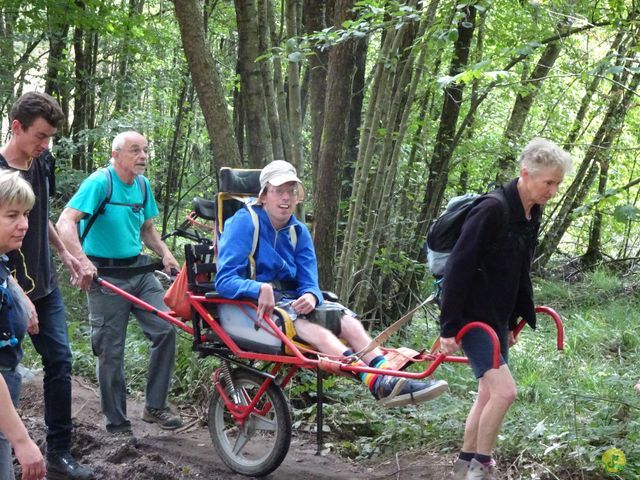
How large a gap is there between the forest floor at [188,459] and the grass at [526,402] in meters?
0.21

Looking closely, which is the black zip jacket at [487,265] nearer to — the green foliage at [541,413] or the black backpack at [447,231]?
the black backpack at [447,231]


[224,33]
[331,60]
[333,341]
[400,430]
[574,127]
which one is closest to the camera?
[333,341]

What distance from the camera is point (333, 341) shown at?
189 inches

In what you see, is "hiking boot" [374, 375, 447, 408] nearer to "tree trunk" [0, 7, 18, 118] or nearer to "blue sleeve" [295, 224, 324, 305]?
"blue sleeve" [295, 224, 324, 305]

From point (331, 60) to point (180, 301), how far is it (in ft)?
9.17

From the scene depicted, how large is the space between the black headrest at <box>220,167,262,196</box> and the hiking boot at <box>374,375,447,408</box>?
1912mm

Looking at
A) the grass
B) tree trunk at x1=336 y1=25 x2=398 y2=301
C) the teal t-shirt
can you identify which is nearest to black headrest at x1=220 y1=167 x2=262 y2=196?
the teal t-shirt

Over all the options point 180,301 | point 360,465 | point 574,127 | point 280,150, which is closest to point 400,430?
point 360,465

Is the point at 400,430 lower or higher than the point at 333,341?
lower

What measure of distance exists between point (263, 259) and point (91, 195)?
1.40m

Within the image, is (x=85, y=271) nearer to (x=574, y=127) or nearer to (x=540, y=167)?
(x=540, y=167)

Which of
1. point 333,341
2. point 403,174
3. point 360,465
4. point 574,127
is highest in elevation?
point 574,127

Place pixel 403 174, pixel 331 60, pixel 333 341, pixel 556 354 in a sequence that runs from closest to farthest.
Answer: pixel 333 341 → pixel 331 60 → pixel 556 354 → pixel 403 174

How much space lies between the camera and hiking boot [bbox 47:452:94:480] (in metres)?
4.87
